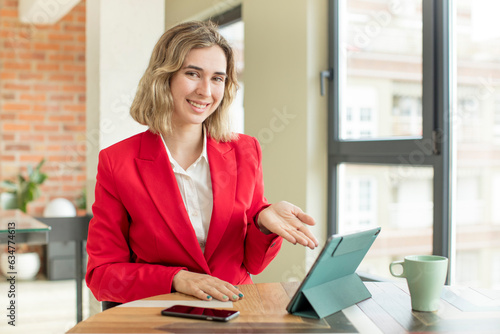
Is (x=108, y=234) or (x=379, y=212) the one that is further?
(x=379, y=212)

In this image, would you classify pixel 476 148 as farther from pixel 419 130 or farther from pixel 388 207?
pixel 388 207

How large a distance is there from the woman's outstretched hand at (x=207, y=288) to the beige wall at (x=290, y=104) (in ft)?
5.48

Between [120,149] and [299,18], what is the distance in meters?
1.63

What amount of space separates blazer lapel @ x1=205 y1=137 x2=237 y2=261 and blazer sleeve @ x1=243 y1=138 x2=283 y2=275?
0.28 feet

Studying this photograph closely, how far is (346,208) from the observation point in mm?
2938

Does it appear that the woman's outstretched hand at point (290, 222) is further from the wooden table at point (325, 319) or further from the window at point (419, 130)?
the window at point (419, 130)

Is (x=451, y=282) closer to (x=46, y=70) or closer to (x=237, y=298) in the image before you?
(x=237, y=298)

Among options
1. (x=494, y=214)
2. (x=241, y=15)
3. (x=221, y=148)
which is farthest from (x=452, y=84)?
(x=241, y=15)

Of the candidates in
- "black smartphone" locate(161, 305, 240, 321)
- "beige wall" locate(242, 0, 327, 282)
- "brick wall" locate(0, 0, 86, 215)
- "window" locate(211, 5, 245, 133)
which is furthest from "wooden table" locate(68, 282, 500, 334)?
"brick wall" locate(0, 0, 86, 215)

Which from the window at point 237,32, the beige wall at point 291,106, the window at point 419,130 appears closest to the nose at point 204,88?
the window at point 419,130

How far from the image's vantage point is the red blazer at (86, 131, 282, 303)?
1487 mm

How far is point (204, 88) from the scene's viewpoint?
1.63 meters

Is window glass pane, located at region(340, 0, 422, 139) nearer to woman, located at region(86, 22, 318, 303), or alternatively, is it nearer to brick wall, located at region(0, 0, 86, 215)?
woman, located at region(86, 22, 318, 303)

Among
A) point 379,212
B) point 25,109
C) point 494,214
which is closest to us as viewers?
point 494,214
